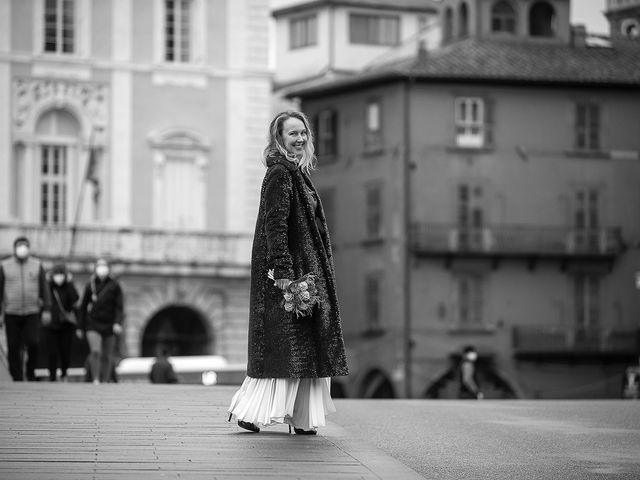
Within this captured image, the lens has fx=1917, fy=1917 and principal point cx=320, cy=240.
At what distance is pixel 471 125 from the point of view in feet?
221

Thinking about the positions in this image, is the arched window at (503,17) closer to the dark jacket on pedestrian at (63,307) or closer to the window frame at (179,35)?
the window frame at (179,35)

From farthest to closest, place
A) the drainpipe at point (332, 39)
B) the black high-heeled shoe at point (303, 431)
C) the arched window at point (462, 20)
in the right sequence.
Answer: the drainpipe at point (332, 39) → the arched window at point (462, 20) → the black high-heeled shoe at point (303, 431)

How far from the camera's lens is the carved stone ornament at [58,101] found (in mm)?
54625

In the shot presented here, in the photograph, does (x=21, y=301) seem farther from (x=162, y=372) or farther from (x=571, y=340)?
(x=571, y=340)

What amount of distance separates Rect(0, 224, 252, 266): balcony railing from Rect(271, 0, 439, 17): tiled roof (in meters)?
30.2

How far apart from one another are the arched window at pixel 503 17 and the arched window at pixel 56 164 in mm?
21571

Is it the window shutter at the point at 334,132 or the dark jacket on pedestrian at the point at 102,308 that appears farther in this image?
the window shutter at the point at 334,132

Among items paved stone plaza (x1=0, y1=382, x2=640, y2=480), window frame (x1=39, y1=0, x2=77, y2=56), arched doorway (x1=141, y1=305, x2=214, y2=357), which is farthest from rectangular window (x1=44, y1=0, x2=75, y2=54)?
paved stone plaza (x1=0, y1=382, x2=640, y2=480)

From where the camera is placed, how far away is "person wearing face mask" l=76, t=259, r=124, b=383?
27.1 m

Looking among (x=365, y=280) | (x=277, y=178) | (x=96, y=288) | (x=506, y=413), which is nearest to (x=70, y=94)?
(x=365, y=280)

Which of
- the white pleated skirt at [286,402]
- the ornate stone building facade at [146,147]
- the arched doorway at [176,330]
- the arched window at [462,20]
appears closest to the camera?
the white pleated skirt at [286,402]

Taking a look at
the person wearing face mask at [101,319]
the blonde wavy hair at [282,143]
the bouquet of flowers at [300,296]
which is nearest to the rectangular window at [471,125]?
the person wearing face mask at [101,319]

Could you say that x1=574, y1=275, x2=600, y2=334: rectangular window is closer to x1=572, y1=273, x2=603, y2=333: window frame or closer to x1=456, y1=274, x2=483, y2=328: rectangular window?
x1=572, y1=273, x2=603, y2=333: window frame

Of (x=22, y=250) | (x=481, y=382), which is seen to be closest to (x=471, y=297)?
(x=481, y=382)
